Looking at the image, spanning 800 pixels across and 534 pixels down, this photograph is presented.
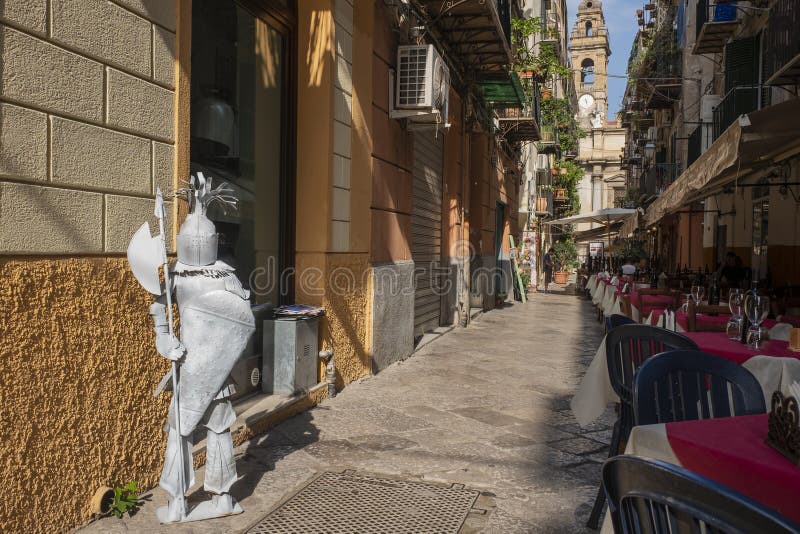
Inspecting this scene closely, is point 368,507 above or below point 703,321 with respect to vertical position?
below

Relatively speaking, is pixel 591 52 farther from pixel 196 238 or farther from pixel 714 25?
pixel 196 238

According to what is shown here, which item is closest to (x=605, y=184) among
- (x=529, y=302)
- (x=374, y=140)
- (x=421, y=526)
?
(x=529, y=302)

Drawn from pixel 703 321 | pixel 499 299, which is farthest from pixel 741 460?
pixel 499 299

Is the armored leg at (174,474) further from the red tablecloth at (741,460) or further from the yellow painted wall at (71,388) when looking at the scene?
the red tablecloth at (741,460)

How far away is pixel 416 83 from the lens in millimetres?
7508

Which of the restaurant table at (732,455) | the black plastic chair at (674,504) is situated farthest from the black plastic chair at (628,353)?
the black plastic chair at (674,504)

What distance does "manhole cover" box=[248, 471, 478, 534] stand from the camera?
10.7 feet

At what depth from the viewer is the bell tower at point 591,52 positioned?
6794 centimetres

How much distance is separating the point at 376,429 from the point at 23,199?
10.1 ft

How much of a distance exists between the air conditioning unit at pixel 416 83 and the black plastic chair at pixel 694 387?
17.4 ft

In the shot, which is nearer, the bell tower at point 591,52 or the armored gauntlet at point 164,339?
the armored gauntlet at point 164,339

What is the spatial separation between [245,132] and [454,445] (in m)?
3.06

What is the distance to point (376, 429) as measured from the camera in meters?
5.01

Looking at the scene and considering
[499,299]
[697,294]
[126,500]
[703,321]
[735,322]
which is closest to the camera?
[126,500]
